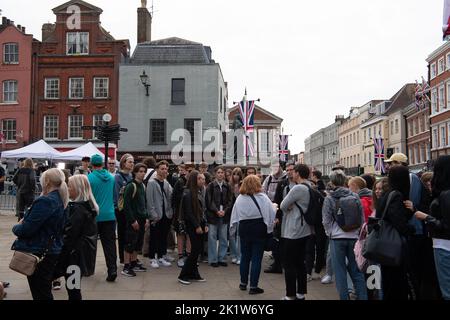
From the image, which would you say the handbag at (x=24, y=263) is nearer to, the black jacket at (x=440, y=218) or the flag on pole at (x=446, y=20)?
the black jacket at (x=440, y=218)

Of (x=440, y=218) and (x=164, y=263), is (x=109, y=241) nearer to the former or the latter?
(x=164, y=263)

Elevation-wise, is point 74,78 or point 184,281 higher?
point 74,78

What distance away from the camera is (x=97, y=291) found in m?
7.20

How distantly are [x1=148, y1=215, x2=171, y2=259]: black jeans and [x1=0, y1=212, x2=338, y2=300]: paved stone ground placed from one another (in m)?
0.42

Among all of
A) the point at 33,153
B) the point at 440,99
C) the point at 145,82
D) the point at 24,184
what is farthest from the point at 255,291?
the point at 440,99

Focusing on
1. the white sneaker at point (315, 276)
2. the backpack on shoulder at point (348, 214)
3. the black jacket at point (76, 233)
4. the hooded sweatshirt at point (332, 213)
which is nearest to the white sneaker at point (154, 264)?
the black jacket at point (76, 233)

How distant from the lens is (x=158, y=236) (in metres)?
9.21

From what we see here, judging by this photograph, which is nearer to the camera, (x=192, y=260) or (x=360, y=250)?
(x=360, y=250)

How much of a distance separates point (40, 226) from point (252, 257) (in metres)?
3.52

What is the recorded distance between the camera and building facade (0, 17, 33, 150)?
35.3 m

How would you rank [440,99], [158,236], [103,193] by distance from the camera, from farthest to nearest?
1. [440,99]
2. [158,236]
3. [103,193]

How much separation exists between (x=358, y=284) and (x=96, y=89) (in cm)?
3199

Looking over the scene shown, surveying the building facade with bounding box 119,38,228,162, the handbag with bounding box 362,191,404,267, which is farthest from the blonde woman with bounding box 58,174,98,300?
the building facade with bounding box 119,38,228,162

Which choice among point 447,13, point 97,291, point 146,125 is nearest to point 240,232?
point 97,291
